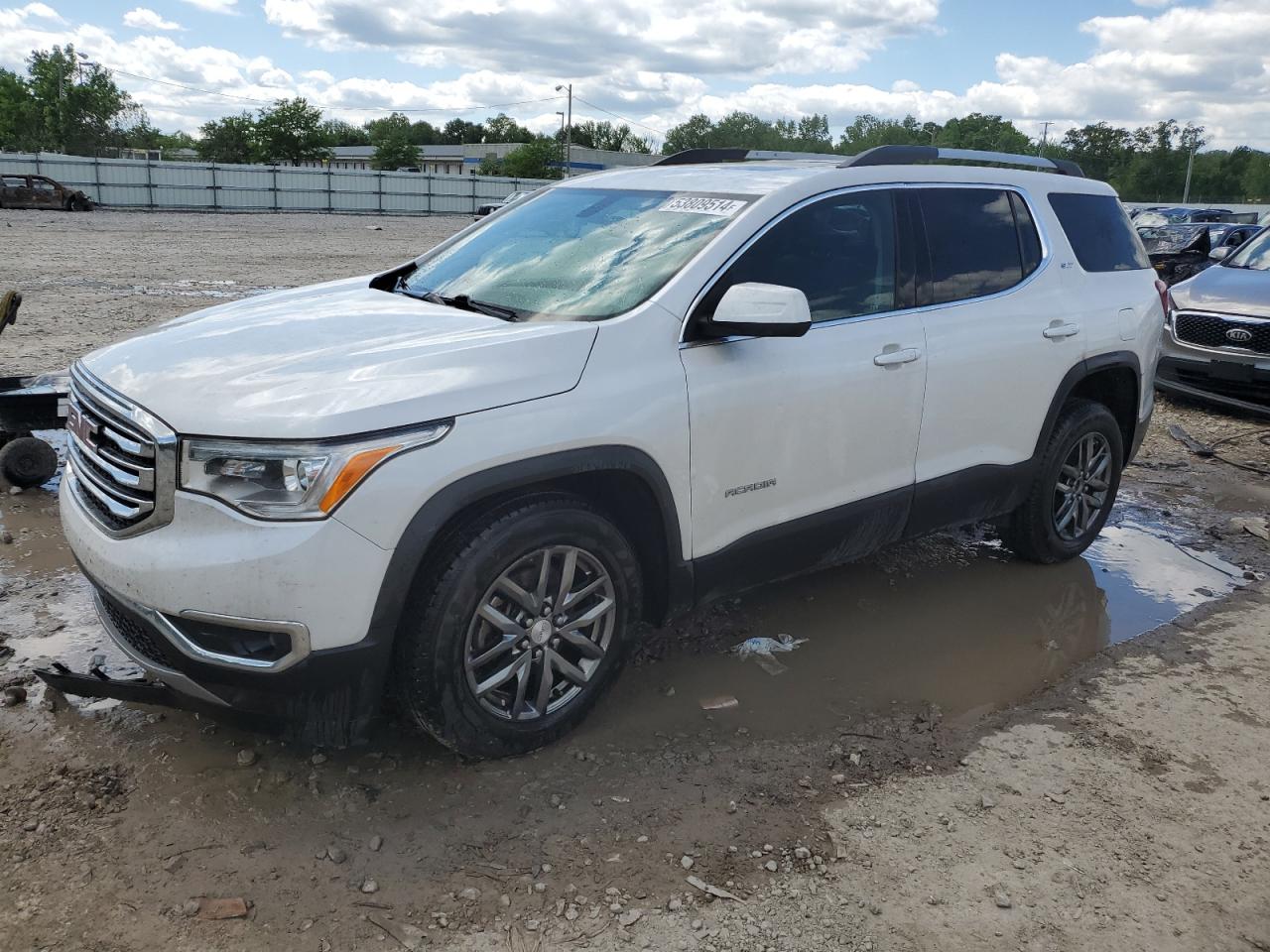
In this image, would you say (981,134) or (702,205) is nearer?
(702,205)

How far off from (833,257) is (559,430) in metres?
1.54

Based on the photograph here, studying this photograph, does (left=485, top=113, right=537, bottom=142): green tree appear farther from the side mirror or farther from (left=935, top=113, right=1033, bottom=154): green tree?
the side mirror

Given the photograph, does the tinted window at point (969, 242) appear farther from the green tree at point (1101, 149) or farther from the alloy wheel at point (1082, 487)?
the green tree at point (1101, 149)

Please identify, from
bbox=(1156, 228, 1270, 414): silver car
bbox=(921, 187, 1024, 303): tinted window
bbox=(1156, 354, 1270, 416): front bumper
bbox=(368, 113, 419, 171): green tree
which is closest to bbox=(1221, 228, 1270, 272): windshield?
bbox=(1156, 228, 1270, 414): silver car

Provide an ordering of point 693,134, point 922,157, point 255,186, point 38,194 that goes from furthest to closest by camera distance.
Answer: point 693,134 < point 255,186 < point 38,194 < point 922,157

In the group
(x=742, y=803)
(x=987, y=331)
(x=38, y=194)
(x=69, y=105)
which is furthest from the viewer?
(x=69, y=105)

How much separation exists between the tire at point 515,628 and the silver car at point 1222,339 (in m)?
8.03

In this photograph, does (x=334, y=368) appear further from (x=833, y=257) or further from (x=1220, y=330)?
(x=1220, y=330)

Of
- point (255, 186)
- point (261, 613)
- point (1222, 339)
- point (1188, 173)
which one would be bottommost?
point (261, 613)

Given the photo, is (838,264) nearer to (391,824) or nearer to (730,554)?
(730,554)

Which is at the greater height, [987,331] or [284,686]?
[987,331]

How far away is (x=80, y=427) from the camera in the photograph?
11.4 ft

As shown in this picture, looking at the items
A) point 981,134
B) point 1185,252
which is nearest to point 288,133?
point 981,134

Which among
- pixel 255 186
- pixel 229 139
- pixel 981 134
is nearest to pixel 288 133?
pixel 229 139
